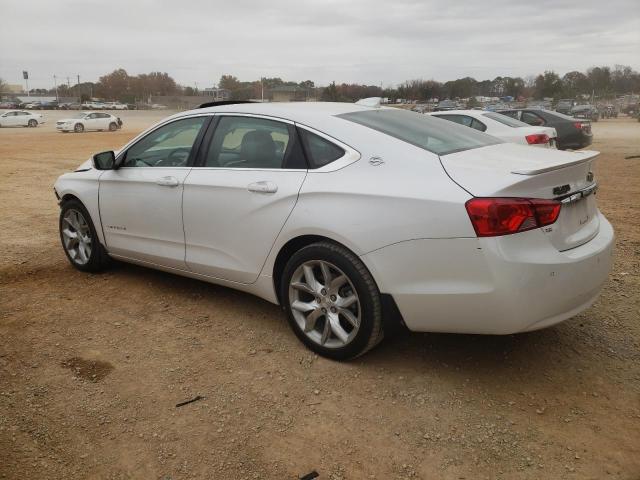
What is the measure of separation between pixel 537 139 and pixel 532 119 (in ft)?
18.8

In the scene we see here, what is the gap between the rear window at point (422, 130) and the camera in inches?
132

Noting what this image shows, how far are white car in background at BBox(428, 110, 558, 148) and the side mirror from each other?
6.77 metres

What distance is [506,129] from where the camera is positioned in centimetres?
1067

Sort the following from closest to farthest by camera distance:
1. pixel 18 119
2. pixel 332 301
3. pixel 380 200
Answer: pixel 380 200 → pixel 332 301 → pixel 18 119

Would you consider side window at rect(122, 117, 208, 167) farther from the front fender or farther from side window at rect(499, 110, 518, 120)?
side window at rect(499, 110, 518, 120)

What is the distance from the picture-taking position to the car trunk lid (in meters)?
2.79

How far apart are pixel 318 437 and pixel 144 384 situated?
115 cm

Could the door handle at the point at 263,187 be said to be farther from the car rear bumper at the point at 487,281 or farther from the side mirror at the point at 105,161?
the side mirror at the point at 105,161

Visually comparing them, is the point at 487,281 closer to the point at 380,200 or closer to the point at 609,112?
the point at 380,200

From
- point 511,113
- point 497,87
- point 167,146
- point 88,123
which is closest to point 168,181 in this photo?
point 167,146

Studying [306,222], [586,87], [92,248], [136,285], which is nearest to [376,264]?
[306,222]

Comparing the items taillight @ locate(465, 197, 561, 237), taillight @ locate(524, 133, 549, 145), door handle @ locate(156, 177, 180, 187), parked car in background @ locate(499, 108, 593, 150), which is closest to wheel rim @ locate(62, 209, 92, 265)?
door handle @ locate(156, 177, 180, 187)

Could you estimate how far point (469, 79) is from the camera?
7062 centimetres

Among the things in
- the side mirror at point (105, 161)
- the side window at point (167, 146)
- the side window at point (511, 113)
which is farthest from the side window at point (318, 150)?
the side window at point (511, 113)
